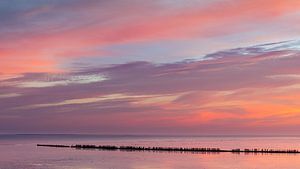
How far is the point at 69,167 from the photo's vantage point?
65.6m

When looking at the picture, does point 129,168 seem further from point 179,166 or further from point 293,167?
point 293,167

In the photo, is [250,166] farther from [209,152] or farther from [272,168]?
[209,152]

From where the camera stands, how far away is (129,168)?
64.9 m

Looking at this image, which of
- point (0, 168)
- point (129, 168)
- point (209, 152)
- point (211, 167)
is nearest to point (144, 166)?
point (129, 168)

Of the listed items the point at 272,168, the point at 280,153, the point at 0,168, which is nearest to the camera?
the point at 0,168

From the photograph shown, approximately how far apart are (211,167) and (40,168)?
23.5 metres

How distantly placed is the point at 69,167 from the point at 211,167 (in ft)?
64.7

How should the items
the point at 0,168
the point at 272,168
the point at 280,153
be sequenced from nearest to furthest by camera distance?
the point at 0,168 → the point at 272,168 → the point at 280,153

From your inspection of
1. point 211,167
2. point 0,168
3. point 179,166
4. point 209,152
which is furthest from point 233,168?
point 209,152

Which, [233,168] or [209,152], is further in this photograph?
[209,152]

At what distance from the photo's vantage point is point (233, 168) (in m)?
65.8

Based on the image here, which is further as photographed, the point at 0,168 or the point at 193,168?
the point at 193,168

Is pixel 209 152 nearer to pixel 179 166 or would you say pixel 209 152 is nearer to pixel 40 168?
pixel 179 166

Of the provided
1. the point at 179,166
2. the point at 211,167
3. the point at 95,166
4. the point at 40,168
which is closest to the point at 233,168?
the point at 211,167
